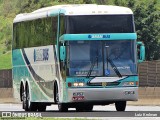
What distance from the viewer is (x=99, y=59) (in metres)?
29.4

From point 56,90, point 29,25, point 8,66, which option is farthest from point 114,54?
point 8,66

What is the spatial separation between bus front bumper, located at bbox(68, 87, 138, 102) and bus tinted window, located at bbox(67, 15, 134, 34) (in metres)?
2.13

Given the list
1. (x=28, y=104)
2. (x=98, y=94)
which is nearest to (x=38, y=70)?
(x=28, y=104)

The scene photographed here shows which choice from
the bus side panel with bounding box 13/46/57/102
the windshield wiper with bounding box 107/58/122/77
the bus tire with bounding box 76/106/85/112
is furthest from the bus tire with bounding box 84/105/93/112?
the windshield wiper with bounding box 107/58/122/77

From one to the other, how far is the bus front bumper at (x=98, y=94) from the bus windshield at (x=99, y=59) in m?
0.56

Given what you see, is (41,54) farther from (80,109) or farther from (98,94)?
(98,94)

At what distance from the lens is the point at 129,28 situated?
99.0 feet

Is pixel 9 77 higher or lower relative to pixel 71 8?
lower

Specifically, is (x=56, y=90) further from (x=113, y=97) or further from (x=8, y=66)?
(x=8, y=66)

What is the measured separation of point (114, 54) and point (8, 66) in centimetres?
6895

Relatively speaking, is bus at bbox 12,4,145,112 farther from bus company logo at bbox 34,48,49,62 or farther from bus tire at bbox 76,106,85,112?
bus tire at bbox 76,106,85,112

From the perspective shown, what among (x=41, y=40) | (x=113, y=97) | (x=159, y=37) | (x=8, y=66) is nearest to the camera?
(x=113, y=97)

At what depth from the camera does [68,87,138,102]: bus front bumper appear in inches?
1150

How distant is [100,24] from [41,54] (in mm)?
3521
